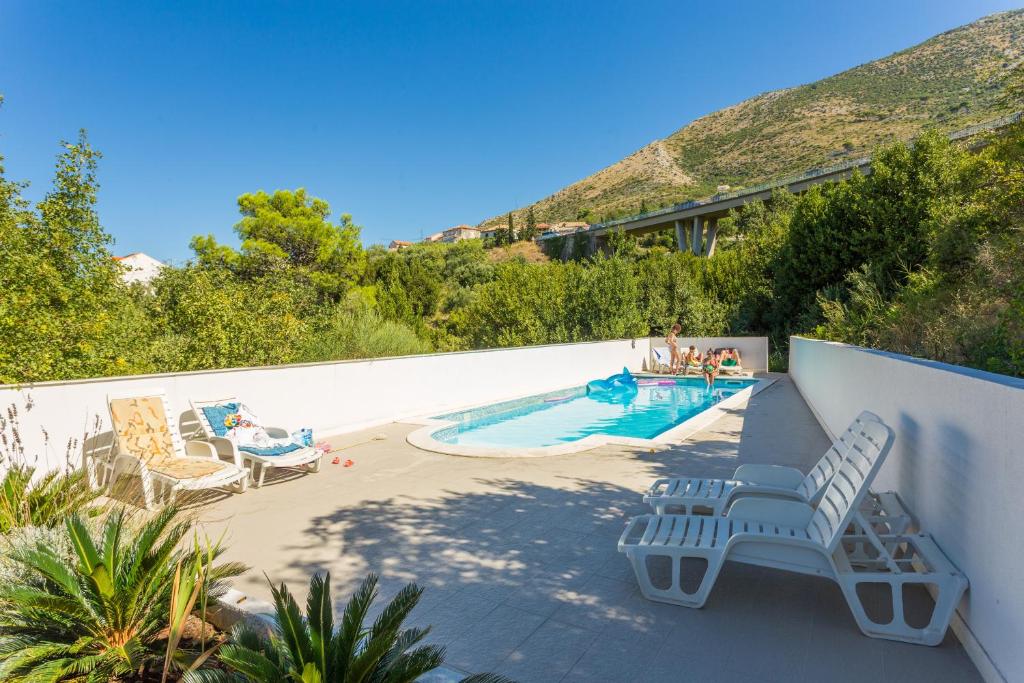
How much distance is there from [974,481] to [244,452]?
578 centimetres

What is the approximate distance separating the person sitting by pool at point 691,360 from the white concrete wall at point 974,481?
40.9ft

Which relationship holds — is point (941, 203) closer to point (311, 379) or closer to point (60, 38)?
point (311, 379)

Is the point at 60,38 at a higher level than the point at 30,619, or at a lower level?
higher

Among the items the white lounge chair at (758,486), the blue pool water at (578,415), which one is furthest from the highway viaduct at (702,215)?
the white lounge chair at (758,486)

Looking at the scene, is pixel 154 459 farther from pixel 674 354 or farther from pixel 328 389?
pixel 674 354

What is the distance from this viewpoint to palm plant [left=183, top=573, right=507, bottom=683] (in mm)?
1820

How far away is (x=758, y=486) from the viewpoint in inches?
154

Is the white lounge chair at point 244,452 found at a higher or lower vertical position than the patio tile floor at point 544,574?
higher

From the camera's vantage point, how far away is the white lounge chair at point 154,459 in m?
4.85

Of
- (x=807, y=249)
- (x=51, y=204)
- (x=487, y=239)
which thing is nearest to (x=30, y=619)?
(x=51, y=204)

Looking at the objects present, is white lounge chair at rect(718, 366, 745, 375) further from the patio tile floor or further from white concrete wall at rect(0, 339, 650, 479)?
the patio tile floor

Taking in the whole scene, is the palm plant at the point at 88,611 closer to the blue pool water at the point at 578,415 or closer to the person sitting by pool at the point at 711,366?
the blue pool water at the point at 578,415

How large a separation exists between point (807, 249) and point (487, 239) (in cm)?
5890

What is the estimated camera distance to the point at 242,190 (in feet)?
111
